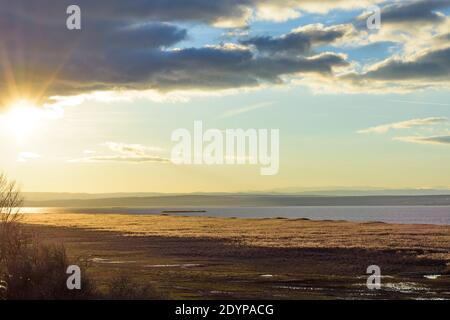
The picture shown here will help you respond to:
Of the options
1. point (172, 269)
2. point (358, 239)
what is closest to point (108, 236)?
point (358, 239)

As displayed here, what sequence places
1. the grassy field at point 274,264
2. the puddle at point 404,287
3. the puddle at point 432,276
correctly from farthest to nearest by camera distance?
the puddle at point 432,276 → the puddle at point 404,287 → the grassy field at point 274,264

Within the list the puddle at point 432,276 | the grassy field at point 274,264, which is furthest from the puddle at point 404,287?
the puddle at point 432,276

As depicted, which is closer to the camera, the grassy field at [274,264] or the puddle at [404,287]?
the grassy field at [274,264]

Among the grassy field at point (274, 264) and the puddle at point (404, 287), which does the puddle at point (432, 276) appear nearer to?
the grassy field at point (274, 264)

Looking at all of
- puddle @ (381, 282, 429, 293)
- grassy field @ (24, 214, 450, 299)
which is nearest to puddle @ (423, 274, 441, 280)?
grassy field @ (24, 214, 450, 299)

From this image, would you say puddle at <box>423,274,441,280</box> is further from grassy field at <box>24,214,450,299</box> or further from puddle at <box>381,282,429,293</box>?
puddle at <box>381,282,429,293</box>

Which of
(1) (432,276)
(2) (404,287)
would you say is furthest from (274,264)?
(2) (404,287)

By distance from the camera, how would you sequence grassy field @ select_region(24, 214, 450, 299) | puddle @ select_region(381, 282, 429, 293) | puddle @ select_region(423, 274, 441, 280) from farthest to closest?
1. puddle @ select_region(423, 274, 441, 280)
2. puddle @ select_region(381, 282, 429, 293)
3. grassy field @ select_region(24, 214, 450, 299)

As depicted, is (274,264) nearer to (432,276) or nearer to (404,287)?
(432,276)

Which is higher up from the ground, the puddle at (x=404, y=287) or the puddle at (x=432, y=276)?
the puddle at (x=404, y=287)

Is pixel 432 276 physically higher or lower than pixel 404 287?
lower
